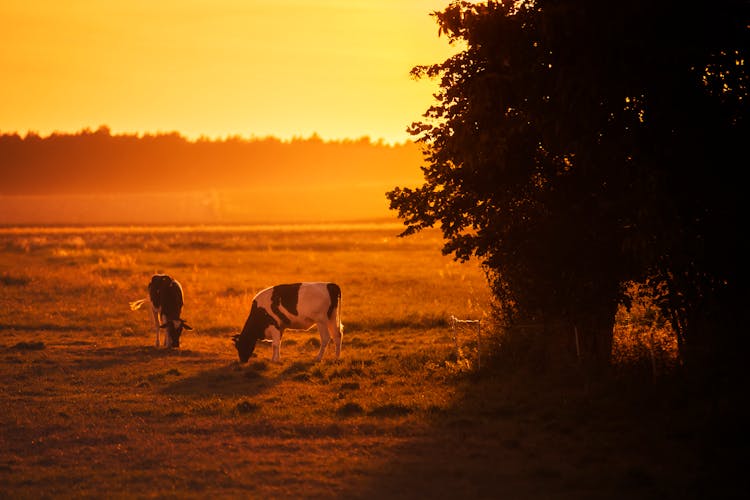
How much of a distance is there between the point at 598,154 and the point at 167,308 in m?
14.6

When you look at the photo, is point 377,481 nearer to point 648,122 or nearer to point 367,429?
point 367,429

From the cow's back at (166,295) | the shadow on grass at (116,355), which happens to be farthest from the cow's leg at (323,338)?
the cow's back at (166,295)

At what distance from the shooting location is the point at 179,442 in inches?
587

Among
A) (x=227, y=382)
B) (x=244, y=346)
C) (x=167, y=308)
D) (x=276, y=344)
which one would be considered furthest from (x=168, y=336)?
(x=227, y=382)

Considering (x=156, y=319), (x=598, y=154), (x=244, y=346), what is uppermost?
(x=598, y=154)

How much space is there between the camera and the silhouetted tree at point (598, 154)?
16.3 meters

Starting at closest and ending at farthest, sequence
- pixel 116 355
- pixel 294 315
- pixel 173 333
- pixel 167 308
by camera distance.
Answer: pixel 294 315 < pixel 116 355 < pixel 173 333 < pixel 167 308

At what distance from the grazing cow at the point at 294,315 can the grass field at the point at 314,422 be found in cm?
73

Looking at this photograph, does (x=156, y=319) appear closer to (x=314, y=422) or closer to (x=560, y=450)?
(x=314, y=422)

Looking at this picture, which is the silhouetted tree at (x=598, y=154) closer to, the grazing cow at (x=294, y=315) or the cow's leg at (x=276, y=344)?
the grazing cow at (x=294, y=315)

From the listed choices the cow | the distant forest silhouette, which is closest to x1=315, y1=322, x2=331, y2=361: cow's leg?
the cow

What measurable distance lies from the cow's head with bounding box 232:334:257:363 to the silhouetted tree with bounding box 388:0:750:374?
21.6 feet

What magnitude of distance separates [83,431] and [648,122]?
11003 millimetres

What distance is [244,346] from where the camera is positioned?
23938mm
